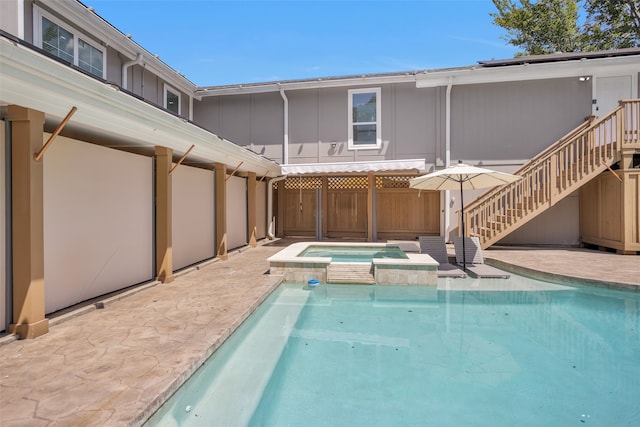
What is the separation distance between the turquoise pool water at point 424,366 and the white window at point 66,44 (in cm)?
875

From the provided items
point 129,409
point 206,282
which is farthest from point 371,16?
point 129,409

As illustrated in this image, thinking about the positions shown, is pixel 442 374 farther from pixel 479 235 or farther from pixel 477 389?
pixel 479 235

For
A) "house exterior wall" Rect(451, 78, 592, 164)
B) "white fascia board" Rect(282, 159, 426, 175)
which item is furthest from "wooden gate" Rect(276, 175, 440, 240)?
"house exterior wall" Rect(451, 78, 592, 164)

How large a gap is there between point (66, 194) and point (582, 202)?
58.0ft

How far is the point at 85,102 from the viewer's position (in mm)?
5102

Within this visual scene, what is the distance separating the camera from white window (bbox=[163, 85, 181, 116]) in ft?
51.0

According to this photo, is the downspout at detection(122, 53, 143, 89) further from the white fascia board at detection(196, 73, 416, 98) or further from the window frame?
the white fascia board at detection(196, 73, 416, 98)

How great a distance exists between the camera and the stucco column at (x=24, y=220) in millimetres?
4844

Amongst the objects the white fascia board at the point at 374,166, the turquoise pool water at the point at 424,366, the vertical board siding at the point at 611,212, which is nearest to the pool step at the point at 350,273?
the turquoise pool water at the point at 424,366

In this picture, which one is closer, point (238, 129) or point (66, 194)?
point (66, 194)

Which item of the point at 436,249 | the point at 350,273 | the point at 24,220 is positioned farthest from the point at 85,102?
the point at 436,249

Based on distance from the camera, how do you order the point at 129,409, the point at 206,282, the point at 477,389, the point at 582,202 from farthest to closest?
the point at 582,202
the point at 206,282
the point at 477,389
the point at 129,409

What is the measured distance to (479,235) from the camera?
1366cm

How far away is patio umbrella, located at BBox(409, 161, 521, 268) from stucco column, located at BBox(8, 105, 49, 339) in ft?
30.2
